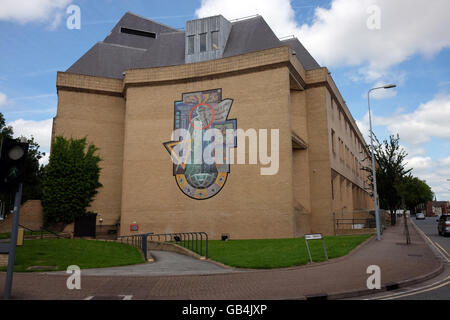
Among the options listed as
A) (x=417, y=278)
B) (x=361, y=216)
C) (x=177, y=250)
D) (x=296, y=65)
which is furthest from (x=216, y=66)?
(x=417, y=278)

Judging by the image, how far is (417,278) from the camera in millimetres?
9703

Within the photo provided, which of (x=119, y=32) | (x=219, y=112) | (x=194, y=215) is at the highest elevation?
(x=119, y=32)

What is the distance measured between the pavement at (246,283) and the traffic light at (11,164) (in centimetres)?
279

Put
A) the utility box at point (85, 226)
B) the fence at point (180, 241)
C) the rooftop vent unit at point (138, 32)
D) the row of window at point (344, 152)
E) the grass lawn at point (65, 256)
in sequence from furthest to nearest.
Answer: the rooftop vent unit at point (138, 32), the row of window at point (344, 152), the utility box at point (85, 226), the fence at point (180, 241), the grass lawn at point (65, 256)

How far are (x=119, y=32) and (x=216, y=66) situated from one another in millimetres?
17932

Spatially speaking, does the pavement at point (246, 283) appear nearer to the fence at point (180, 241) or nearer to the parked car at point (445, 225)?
the fence at point (180, 241)

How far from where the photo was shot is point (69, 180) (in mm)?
30672

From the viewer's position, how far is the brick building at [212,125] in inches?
1055

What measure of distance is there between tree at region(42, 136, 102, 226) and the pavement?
788 inches

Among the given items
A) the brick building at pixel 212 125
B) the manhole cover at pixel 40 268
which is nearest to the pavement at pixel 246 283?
the manhole cover at pixel 40 268

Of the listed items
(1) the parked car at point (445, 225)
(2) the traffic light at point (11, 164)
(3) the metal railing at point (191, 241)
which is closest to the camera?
(2) the traffic light at point (11, 164)

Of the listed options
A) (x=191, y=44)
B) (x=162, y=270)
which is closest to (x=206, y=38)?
(x=191, y=44)
